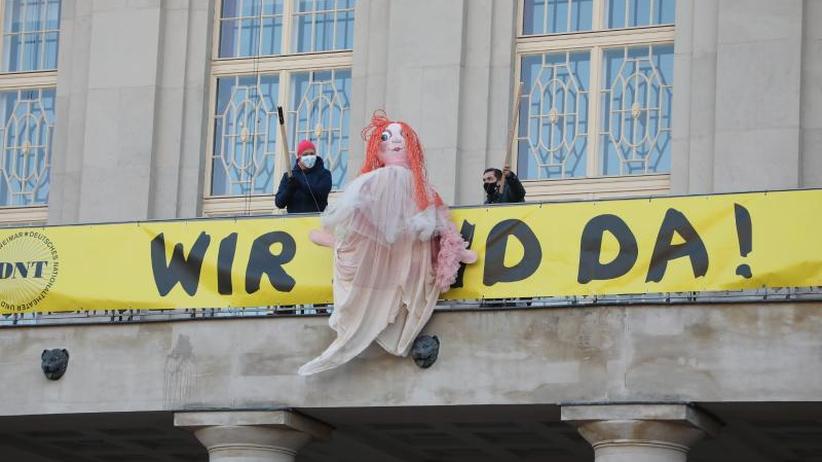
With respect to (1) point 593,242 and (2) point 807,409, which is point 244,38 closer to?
(1) point 593,242

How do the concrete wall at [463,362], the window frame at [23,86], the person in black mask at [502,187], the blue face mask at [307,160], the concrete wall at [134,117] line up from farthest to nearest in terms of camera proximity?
the window frame at [23,86] < the concrete wall at [134,117] < the blue face mask at [307,160] < the person in black mask at [502,187] < the concrete wall at [463,362]

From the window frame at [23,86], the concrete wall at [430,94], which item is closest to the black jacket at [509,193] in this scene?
the concrete wall at [430,94]

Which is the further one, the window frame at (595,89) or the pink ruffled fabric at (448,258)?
the window frame at (595,89)

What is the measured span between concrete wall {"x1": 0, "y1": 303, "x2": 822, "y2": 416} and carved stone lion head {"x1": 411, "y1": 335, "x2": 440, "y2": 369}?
0.09 metres

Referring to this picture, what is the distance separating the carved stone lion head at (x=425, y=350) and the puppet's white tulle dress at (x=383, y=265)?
90 millimetres

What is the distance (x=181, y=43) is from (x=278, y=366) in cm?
858

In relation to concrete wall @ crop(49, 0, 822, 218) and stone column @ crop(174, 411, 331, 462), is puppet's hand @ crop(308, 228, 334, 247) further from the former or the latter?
concrete wall @ crop(49, 0, 822, 218)

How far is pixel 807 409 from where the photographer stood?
904 inches

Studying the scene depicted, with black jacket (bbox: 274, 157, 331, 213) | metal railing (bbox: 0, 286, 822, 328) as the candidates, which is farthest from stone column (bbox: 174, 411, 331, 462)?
black jacket (bbox: 274, 157, 331, 213)

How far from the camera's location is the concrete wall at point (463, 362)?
22.7 metres

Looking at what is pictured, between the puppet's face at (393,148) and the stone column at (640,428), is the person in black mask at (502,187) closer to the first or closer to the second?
the puppet's face at (393,148)

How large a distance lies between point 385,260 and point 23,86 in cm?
1055

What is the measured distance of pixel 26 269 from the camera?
2620 centimetres

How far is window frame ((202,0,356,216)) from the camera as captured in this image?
30.8 m
